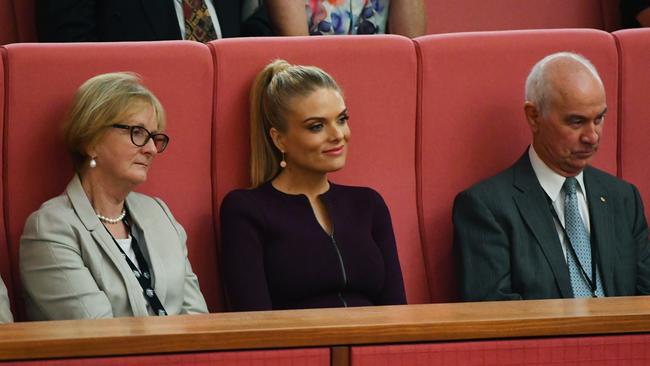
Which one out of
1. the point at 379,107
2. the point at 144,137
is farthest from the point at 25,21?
the point at 379,107

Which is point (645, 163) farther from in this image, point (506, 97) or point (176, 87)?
point (176, 87)

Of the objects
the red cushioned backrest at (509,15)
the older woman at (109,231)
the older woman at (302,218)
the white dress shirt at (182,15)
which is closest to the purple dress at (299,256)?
the older woman at (302,218)

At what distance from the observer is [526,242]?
7.38ft

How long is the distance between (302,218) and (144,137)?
13.2 inches

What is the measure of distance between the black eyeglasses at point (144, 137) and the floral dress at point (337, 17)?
75cm

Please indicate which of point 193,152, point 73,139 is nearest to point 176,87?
point 193,152

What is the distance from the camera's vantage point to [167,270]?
6.81ft

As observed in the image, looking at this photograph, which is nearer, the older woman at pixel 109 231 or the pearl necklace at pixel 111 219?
the older woman at pixel 109 231

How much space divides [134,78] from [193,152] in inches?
8.0

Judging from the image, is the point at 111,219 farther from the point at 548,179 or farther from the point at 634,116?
the point at 634,116

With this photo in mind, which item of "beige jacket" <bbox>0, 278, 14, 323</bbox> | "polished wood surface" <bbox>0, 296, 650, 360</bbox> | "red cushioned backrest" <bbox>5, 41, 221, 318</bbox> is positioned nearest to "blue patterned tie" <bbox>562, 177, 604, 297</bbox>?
"red cushioned backrest" <bbox>5, 41, 221, 318</bbox>

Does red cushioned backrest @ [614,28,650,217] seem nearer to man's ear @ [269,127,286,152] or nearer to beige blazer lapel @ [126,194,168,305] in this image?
man's ear @ [269,127,286,152]

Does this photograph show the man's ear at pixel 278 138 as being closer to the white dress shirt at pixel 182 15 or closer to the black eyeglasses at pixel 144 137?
the black eyeglasses at pixel 144 137

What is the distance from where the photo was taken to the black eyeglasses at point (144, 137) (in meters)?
2.06
